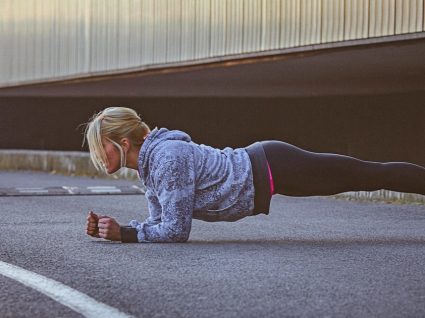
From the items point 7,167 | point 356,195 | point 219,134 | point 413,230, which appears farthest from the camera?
point 219,134

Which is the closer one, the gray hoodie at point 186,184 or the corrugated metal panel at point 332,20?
the gray hoodie at point 186,184

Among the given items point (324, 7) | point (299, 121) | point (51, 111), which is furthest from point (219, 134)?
point (324, 7)

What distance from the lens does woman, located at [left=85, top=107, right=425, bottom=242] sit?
18.8ft

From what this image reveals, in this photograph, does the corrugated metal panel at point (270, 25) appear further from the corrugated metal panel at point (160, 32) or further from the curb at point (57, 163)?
the curb at point (57, 163)

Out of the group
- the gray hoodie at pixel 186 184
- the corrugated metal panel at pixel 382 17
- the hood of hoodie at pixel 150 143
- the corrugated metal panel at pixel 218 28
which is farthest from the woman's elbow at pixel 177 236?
Result: the corrugated metal panel at pixel 218 28

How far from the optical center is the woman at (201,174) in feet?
18.8

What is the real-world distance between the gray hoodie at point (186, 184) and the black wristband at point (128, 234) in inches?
0.9

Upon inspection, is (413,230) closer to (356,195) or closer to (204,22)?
(356,195)

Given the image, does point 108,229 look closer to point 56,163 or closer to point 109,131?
point 109,131

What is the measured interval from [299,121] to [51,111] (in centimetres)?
706

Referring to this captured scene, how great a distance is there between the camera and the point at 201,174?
19.3ft

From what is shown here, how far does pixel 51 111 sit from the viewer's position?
24578mm

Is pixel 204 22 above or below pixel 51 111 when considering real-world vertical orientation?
above

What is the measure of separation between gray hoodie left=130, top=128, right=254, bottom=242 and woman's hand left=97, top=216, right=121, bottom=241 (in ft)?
0.46
